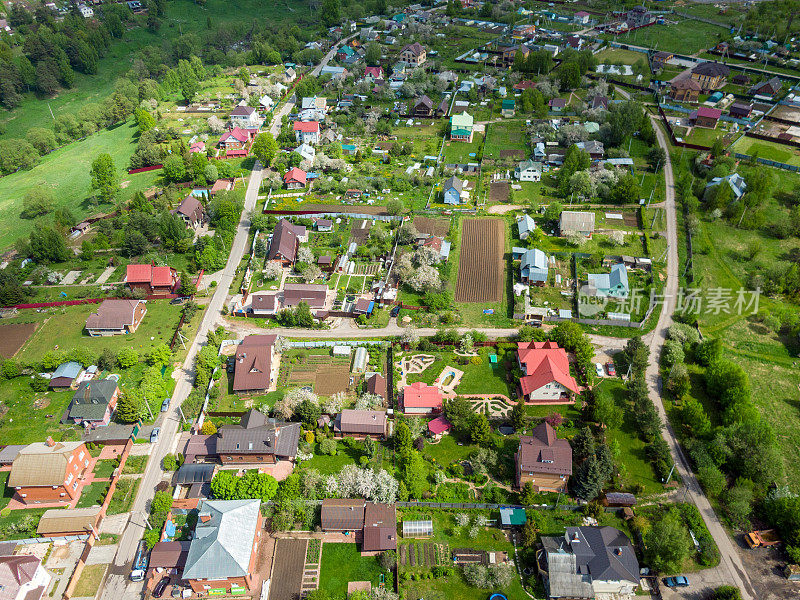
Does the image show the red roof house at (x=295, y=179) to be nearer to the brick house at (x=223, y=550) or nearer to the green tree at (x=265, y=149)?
the green tree at (x=265, y=149)

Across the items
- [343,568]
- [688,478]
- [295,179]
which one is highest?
[295,179]

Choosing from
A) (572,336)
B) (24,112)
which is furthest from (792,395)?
(24,112)

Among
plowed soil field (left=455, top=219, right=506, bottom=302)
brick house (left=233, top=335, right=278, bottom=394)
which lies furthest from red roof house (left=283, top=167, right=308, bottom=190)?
brick house (left=233, top=335, right=278, bottom=394)

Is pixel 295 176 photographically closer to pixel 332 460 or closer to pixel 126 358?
pixel 126 358

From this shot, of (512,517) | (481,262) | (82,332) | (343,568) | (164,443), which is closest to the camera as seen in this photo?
(343,568)

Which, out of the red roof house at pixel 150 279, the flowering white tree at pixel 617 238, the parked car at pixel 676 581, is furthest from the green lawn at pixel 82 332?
the flowering white tree at pixel 617 238

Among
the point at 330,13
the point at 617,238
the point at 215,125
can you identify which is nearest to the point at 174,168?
the point at 215,125

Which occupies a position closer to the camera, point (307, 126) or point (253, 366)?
point (253, 366)
